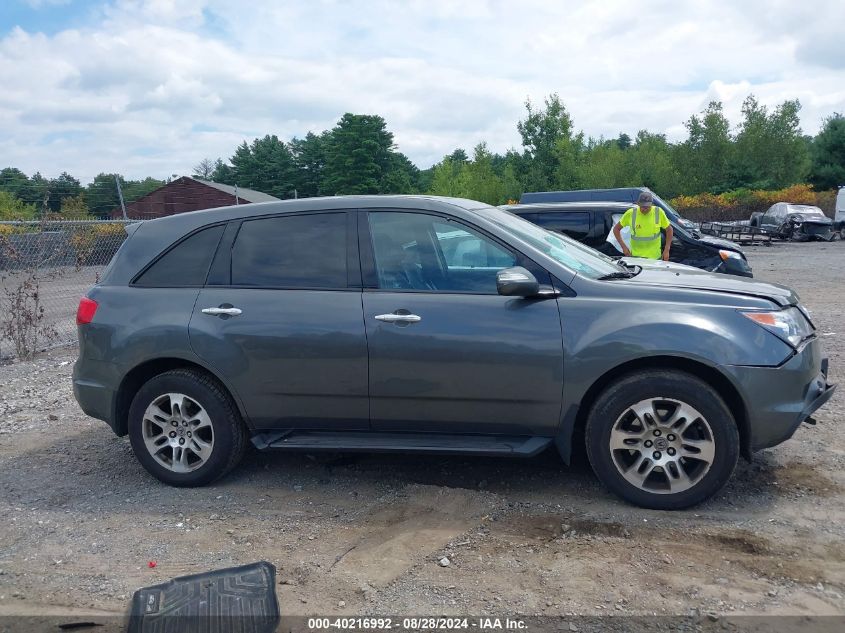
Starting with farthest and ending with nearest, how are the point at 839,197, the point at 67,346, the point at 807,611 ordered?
the point at 839,197 < the point at 67,346 < the point at 807,611

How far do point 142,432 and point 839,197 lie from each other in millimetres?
33492

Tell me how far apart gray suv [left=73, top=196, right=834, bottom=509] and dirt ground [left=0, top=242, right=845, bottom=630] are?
13.0 inches

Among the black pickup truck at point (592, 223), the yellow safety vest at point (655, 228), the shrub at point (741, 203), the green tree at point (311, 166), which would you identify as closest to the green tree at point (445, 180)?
the shrub at point (741, 203)

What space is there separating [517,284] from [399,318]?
73 cm

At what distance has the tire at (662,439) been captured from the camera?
3.95 metres

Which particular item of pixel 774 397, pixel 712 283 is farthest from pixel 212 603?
pixel 712 283

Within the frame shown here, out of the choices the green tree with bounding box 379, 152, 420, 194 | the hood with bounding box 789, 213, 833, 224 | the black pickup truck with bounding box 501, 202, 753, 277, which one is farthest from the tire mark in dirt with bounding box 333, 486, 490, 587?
the green tree with bounding box 379, 152, 420, 194

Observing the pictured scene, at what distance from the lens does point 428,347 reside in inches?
165

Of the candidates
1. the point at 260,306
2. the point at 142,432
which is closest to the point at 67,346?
the point at 142,432

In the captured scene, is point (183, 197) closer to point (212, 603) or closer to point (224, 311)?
point (224, 311)

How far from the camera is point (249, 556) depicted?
3777 millimetres

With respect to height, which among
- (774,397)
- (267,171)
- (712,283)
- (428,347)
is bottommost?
(774,397)

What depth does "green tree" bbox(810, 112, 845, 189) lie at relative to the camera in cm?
4856

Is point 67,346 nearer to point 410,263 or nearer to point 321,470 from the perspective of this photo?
point 321,470
